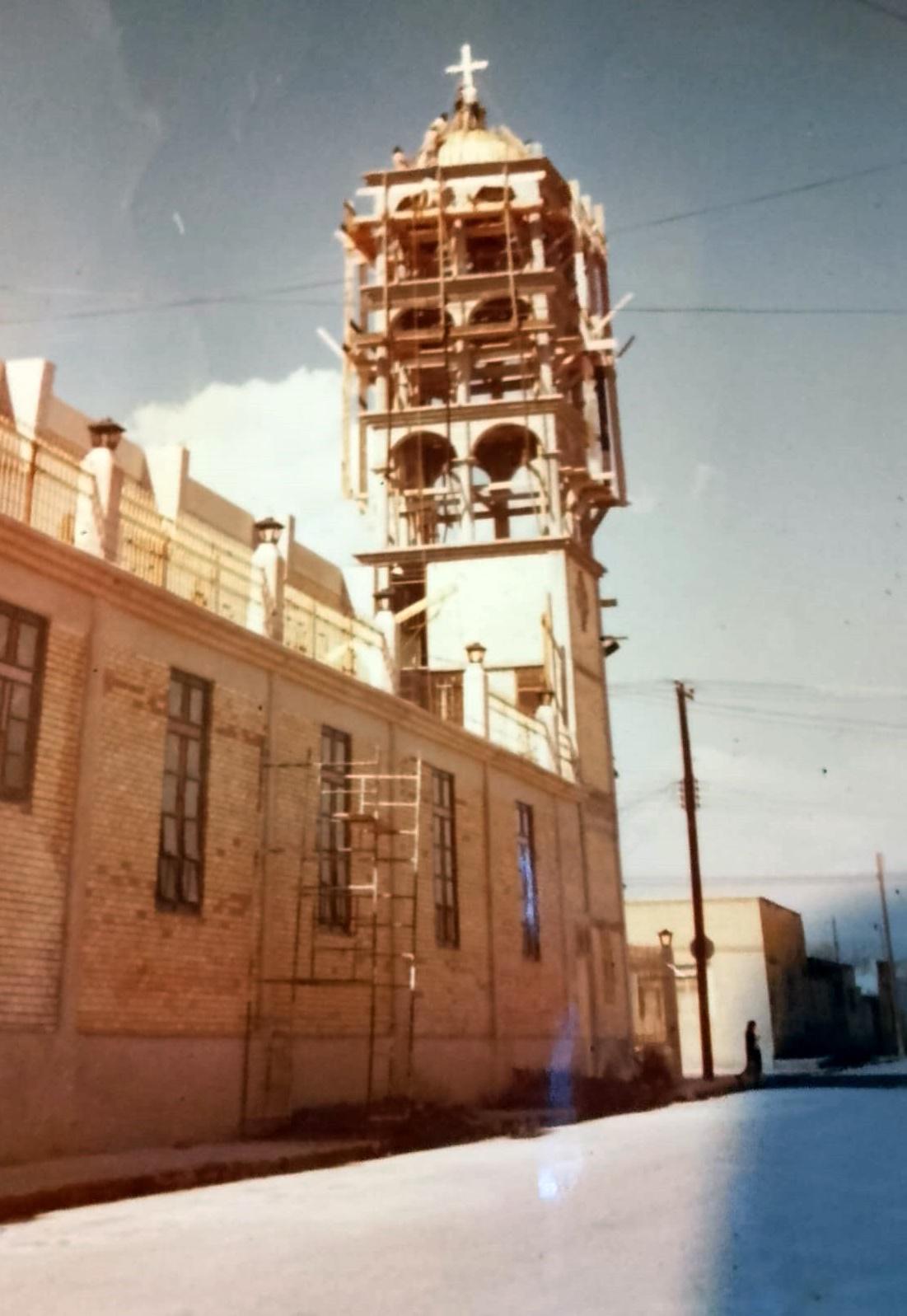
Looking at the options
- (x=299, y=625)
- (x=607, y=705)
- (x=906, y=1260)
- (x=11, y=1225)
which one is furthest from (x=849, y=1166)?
(x=607, y=705)

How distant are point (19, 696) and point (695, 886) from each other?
78.8ft

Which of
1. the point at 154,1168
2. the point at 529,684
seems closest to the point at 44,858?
the point at 154,1168

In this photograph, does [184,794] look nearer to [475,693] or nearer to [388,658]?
[388,658]

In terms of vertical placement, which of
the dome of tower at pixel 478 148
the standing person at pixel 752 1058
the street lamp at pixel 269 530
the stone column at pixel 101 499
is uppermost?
the dome of tower at pixel 478 148

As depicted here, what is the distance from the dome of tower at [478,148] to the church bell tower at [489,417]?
6cm

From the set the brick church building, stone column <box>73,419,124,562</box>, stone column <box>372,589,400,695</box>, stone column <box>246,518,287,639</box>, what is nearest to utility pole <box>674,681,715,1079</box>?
the brick church building

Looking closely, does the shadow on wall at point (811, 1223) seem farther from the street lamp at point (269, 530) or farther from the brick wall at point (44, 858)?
the street lamp at point (269, 530)

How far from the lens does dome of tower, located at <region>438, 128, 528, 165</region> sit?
32.1 metres

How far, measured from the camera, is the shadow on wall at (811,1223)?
17.7 ft

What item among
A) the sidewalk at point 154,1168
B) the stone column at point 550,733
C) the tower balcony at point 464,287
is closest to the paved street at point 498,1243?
the sidewalk at point 154,1168

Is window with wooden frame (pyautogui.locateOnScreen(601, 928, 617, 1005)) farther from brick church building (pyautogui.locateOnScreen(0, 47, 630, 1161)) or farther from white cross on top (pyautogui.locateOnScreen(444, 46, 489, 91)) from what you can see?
white cross on top (pyautogui.locateOnScreen(444, 46, 489, 91))

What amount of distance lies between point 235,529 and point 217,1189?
60.7ft

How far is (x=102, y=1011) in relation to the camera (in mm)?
12211

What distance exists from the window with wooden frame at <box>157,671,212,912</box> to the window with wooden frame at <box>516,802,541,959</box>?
10061mm
